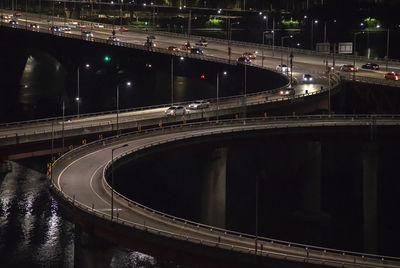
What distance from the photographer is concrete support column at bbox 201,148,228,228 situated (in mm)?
68081

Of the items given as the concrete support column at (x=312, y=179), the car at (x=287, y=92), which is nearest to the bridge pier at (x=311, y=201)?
the concrete support column at (x=312, y=179)

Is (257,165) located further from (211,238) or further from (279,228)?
(211,238)

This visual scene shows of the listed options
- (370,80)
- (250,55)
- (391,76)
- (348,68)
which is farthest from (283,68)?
(391,76)

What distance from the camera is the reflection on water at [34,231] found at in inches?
2461

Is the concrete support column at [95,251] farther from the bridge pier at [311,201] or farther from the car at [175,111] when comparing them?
the car at [175,111]

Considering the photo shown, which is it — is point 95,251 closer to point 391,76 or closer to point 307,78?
point 307,78

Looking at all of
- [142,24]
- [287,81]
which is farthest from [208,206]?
[142,24]

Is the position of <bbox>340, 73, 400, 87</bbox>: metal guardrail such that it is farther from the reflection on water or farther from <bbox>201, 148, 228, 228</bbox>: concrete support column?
the reflection on water

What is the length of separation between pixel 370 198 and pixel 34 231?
24.6 meters

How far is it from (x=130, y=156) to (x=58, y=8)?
131763mm

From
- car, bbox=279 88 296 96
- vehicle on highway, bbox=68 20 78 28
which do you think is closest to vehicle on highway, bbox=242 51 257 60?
car, bbox=279 88 296 96

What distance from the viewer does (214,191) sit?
69250mm

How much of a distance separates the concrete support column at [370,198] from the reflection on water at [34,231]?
16.1 meters

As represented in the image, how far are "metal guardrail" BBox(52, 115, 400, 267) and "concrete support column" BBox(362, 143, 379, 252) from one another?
238 cm
